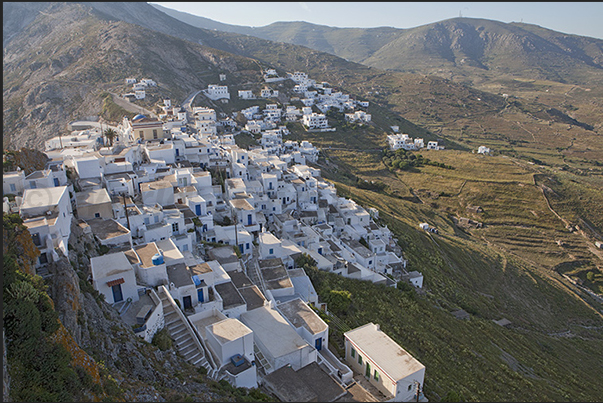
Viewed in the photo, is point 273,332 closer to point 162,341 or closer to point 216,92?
point 162,341

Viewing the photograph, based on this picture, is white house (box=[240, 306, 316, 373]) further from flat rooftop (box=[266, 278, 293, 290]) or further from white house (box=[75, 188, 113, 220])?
white house (box=[75, 188, 113, 220])

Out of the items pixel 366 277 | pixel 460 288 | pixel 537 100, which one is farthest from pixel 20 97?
pixel 537 100

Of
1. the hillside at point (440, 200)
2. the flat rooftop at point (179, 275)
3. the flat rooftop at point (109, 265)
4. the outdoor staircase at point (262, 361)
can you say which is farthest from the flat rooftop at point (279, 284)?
the flat rooftop at point (109, 265)

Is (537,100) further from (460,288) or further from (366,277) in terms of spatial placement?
(366,277)

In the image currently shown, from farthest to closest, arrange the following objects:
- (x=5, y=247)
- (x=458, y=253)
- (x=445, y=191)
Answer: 1. (x=445, y=191)
2. (x=458, y=253)
3. (x=5, y=247)

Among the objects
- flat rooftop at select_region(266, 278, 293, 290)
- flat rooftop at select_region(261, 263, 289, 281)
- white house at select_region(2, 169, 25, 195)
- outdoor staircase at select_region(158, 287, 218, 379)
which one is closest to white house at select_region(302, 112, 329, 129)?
flat rooftop at select_region(261, 263, 289, 281)

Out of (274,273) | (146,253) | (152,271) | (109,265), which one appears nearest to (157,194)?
(146,253)
